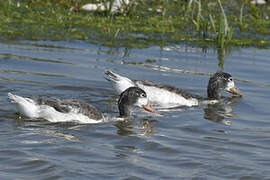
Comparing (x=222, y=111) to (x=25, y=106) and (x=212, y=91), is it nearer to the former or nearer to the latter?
(x=212, y=91)

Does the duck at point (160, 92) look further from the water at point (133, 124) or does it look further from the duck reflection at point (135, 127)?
the duck reflection at point (135, 127)

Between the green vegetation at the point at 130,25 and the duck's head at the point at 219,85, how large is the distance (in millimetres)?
2578

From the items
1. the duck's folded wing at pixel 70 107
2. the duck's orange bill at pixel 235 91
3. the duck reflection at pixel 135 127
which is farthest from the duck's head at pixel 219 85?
the duck's folded wing at pixel 70 107

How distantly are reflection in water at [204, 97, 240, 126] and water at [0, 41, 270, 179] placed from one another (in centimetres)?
2

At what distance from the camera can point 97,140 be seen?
10.7m

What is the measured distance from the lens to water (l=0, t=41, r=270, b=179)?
9.27 m

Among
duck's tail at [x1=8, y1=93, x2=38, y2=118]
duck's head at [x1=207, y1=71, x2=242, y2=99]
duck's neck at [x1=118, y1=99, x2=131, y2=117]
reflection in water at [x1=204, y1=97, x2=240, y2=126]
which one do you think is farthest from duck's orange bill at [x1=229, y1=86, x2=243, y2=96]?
duck's tail at [x1=8, y1=93, x2=38, y2=118]

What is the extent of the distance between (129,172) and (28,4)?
42.0 feet

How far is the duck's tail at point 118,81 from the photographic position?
45.5 feet

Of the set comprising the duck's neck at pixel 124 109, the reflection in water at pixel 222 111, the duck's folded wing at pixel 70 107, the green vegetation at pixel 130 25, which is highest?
the green vegetation at pixel 130 25

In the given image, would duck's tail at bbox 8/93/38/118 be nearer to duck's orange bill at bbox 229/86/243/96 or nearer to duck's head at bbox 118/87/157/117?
duck's head at bbox 118/87/157/117

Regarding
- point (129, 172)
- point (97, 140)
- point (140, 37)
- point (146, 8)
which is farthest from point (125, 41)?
point (129, 172)

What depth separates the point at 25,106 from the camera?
11.5 metres

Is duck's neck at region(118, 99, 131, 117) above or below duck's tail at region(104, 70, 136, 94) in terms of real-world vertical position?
below
